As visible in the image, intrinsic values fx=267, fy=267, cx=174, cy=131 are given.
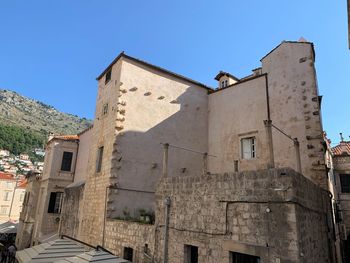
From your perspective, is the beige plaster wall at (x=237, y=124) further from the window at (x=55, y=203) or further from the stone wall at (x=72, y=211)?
the window at (x=55, y=203)

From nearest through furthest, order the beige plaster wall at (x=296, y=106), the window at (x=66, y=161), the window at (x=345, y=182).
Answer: the beige plaster wall at (x=296, y=106) < the window at (x=345, y=182) < the window at (x=66, y=161)

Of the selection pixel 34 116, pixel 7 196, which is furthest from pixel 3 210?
pixel 34 116

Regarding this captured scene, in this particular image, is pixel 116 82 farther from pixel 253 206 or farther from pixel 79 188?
pixel 253 206

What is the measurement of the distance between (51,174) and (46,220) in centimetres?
409

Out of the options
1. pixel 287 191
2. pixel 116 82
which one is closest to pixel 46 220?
pixel 116 82

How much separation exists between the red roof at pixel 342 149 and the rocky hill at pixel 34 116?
368 feet

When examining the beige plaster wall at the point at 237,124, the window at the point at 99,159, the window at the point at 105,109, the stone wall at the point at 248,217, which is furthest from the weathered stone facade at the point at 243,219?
the window at the point at 105,109

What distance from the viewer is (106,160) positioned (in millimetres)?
14852

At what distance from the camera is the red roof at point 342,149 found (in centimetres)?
2038

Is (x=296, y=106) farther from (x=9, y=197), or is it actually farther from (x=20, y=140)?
(x=20, y=140)

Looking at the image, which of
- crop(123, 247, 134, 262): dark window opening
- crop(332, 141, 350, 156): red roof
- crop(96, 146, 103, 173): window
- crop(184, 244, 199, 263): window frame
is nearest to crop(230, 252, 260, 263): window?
crop(184, 244, 199, 263): window frame

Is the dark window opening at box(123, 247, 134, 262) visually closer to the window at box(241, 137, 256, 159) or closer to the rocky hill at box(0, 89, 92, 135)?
the window at box(241, 137, 256, 159)

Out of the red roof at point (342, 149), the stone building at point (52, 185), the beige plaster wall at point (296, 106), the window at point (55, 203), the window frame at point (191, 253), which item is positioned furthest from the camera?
the window at point (55, 203)

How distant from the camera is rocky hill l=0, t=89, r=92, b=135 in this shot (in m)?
126
